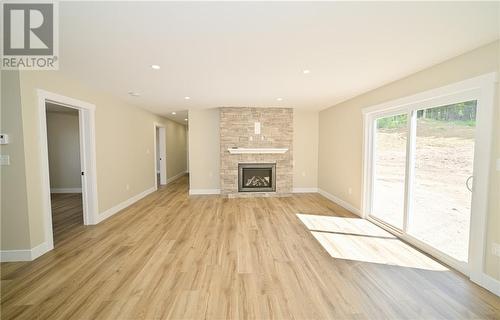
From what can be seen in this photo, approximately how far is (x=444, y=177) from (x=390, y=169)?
90 centimetres

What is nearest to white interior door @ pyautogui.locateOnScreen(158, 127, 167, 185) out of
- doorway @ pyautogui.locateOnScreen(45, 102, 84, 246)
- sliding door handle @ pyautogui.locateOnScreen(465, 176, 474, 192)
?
doorway @ pyautogui.locateOnScreen(45, 102, 84, 246)

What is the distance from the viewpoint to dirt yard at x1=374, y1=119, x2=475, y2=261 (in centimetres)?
239

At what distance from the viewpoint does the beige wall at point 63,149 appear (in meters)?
5.91

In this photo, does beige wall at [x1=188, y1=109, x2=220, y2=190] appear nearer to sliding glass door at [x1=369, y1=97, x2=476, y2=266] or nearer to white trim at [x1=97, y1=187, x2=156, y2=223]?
white trim at [x1=97, y1=187, x2=156, y2=223]

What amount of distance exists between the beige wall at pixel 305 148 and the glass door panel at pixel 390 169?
2402 millimetres

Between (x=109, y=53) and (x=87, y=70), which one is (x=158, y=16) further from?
(x=87, y=70)

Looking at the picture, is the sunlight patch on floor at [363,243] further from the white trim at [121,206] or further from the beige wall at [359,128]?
the white trim at [121,206]

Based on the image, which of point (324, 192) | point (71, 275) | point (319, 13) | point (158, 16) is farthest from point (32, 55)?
point (324, 192)

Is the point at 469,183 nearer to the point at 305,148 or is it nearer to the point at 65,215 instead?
the point at 305,148

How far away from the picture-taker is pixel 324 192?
5.79m

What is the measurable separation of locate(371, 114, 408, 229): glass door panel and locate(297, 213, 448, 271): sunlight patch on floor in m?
0.34

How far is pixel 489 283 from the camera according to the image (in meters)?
1.99

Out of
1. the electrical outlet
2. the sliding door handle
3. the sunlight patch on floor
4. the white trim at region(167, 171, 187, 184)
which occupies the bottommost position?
the sunlight patch on floor

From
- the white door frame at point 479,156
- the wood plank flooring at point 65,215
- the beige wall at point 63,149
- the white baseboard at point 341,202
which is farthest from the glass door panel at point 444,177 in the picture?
the beige wall at point 63,149
